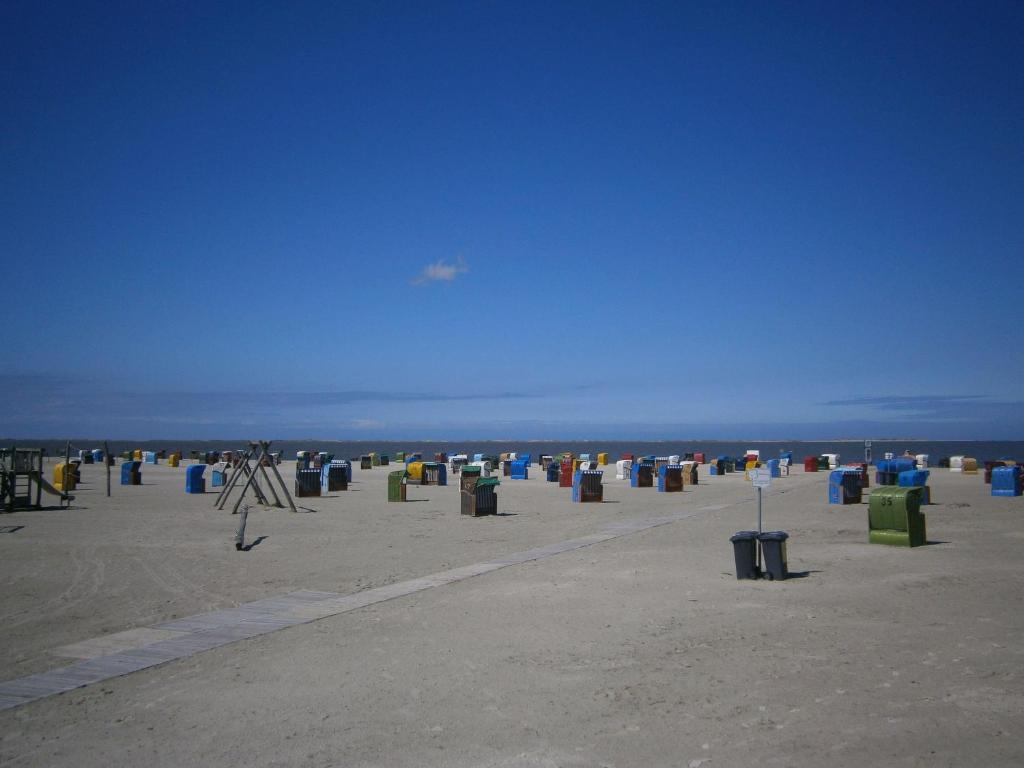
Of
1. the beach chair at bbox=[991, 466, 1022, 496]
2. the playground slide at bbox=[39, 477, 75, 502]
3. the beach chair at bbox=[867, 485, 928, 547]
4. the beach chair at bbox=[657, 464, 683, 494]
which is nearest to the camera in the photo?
the beach chair at bbox=[867, 485, 928, 547]

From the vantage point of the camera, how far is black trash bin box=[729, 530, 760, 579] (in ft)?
41.2

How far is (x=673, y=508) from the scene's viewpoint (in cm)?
2617

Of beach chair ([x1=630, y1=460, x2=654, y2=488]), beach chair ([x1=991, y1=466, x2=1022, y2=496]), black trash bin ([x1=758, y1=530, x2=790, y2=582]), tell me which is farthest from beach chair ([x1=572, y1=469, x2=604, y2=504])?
black trash bin ([x1=758, y1=530, x2=790, y2=582])

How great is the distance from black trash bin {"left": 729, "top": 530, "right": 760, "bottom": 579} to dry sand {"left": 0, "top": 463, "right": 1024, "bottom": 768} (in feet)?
0.88

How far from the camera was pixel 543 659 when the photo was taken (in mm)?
8164

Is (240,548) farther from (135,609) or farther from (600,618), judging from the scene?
(600,618)

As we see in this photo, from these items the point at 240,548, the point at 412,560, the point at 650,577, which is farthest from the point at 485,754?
the point at 240,548

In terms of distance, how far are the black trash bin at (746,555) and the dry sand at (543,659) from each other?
268 millimetres

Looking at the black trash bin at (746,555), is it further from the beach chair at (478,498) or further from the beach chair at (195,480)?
the beach chair at (195,480)

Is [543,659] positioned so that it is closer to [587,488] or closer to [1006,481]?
[587,488]

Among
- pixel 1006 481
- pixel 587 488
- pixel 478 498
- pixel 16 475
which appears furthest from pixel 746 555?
pixel 1006 481

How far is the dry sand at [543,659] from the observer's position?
5.86 meters

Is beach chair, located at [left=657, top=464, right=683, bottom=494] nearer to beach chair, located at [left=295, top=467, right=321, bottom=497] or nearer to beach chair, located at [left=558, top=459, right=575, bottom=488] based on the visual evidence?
beach chair, located at [left=558, top=459, right=575, bottom=488]

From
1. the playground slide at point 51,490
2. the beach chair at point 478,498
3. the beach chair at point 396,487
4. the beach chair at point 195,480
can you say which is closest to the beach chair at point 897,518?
the beach chair at point 478,498
